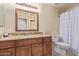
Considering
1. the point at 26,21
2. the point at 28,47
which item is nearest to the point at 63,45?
the point at 28,47

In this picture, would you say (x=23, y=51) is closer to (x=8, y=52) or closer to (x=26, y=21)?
(x=8, y=52)

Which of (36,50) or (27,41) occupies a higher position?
(27,41)

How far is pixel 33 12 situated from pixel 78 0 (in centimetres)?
63

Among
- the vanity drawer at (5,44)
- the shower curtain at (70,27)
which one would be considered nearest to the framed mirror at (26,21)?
the vanity drawer at (5,44)

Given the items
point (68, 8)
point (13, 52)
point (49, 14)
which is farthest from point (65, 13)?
point (13, 52)

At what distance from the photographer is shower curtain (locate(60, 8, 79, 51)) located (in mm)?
1839

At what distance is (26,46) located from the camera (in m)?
1.85

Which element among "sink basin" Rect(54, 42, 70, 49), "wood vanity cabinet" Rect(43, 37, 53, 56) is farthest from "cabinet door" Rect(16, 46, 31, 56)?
"sink basin" Rect(54, 42, 70, 49)

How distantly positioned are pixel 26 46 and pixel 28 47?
0.10 feet

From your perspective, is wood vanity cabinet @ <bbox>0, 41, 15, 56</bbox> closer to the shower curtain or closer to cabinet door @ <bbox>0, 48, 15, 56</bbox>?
cabinet door @ <bbox>0, 48, 15, 56</bbox>

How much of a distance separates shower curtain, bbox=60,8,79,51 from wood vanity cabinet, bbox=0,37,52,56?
227 millimetres

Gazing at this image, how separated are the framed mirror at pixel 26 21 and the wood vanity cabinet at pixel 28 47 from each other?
0.16 metres

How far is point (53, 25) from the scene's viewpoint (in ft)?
6.10

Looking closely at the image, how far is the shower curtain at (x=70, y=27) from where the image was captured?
1.84 meters
